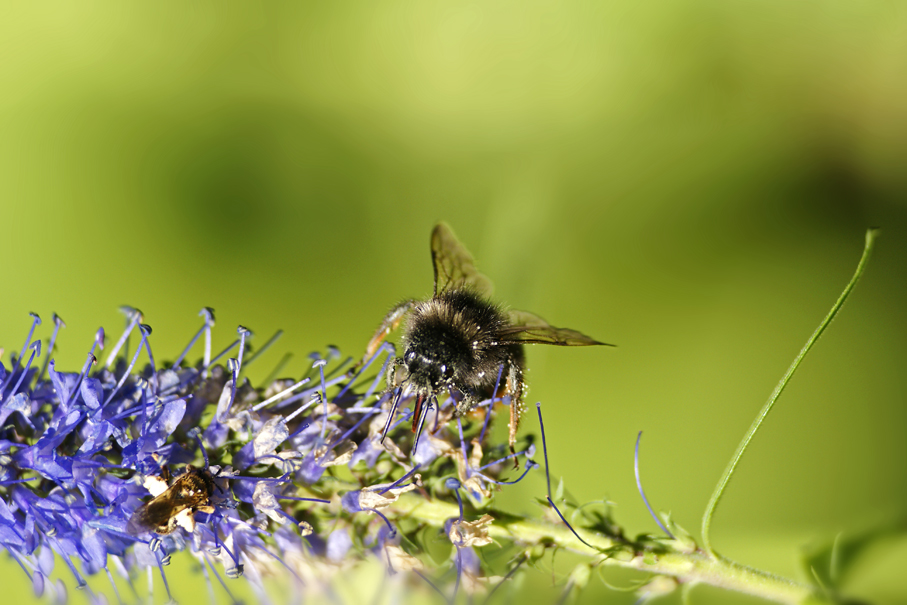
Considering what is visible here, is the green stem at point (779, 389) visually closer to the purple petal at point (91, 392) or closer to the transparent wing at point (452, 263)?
the transparent wing at point (452, 263)

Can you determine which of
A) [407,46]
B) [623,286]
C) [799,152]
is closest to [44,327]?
[407,46]

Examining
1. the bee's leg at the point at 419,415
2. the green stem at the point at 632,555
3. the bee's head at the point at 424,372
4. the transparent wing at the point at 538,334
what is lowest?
the green stem at the point at 632,555

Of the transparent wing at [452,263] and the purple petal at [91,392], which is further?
the transparent wing at [452,263]

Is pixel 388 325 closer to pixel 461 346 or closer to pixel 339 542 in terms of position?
pixel 461 346

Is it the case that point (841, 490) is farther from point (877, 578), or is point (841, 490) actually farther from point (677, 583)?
point (677, 583)

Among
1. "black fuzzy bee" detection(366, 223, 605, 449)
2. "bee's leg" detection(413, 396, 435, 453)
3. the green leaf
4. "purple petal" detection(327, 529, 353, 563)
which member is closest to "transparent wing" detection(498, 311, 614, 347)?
"black fuzzy bee" detection(366, 223, 605, 449)

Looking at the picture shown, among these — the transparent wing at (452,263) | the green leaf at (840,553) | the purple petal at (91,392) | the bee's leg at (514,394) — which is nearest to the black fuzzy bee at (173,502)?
the purple petal at (91,392)
